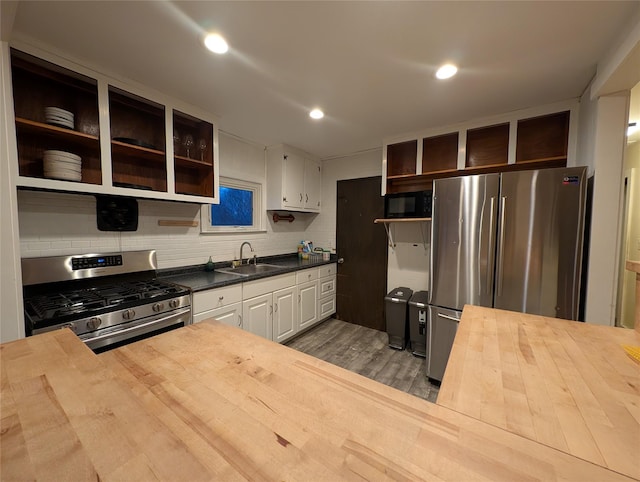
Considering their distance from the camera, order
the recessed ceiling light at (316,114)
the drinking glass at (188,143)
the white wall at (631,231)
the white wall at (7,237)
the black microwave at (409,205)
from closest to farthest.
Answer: the white wall at (7,237) → the recessed ceiling light at (316,114) → the drinking glass at (188,143) → the black microwave at (409,205) → the white wall at (631,231)

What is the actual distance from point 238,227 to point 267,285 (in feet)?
2.82

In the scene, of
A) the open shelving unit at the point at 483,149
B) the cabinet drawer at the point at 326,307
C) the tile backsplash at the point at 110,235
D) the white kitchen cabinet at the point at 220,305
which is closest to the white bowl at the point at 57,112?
the tile backsplash at the point at 110,235

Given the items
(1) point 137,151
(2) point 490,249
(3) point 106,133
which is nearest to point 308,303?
(2) point 490,249

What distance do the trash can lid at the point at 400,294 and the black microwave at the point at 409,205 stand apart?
0.88 metres

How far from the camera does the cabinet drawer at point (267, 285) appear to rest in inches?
95.6

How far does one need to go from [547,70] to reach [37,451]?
2.72m

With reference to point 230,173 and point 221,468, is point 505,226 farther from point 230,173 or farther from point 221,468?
point 230,173

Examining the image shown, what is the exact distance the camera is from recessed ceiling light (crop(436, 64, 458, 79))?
1.63 m

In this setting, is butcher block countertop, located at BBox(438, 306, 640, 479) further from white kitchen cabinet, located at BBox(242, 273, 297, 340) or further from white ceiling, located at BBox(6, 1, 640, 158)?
white kitchen cabinet, located at BBox(242, 273, 297, 340)

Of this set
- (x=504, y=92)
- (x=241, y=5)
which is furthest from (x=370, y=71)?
(x=504, y=92)

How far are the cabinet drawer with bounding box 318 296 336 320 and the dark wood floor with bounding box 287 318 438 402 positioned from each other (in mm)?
142

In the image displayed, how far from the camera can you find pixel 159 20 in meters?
1.30

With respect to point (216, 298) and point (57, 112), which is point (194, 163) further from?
point (216, 298)

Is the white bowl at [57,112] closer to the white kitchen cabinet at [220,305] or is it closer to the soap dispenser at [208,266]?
the white kitchen cabinet at [220,305]
